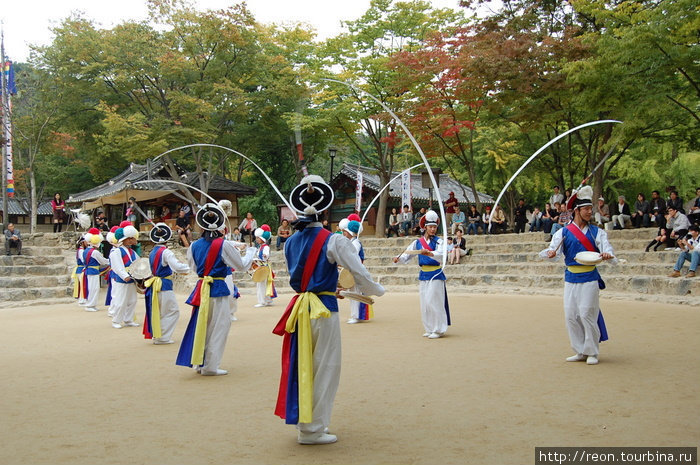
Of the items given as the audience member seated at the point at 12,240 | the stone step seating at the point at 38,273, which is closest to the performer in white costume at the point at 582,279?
the stone step seating at the point at 38,273

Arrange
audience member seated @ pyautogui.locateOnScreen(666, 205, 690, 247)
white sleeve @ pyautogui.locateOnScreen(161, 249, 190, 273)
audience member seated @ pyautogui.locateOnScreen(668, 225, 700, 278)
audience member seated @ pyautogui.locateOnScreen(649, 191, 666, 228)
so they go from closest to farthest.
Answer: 1. white sleeve @ pyautogui.locateOnScreen(161, 249, 190, 273)
2. audience member seated @ pyautogui.locateOnScreen(668, 225, 700, 278)
3. audience member seated @ pyautogui.locateOnScreen(666, 205, 690, 247)
4. audience member seated @ pyautogui.locateOnScreen(649, 191, 666, 228)

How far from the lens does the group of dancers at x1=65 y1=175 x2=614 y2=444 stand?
454 centimetres

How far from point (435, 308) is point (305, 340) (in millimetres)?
5070

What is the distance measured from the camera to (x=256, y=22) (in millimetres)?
23953

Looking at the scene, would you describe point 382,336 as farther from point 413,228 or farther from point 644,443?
point 413,228

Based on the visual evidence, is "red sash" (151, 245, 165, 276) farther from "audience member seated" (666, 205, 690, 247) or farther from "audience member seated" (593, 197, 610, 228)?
"audience member seated" (593, 197, 610, 228)

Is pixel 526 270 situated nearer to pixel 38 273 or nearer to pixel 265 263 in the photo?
pixel 265 263

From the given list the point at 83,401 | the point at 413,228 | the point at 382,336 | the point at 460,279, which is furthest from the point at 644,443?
the point at 413,228

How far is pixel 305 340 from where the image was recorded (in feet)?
14.9

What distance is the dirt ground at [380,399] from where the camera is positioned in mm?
4262

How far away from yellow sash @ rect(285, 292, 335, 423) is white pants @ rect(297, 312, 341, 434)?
53mm

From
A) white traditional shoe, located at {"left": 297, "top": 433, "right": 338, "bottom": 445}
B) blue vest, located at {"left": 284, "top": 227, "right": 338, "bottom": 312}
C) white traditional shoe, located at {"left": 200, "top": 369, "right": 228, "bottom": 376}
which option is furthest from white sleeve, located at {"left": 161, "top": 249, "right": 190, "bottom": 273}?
white traditional shoe, located at {"left": 297, "top": 433, "right": 338, "bottom": 445}

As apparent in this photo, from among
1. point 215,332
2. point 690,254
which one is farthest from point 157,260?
point 690,254

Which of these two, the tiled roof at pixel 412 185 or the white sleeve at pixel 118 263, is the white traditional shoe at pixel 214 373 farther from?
the tiled roof at pixel 412 185
